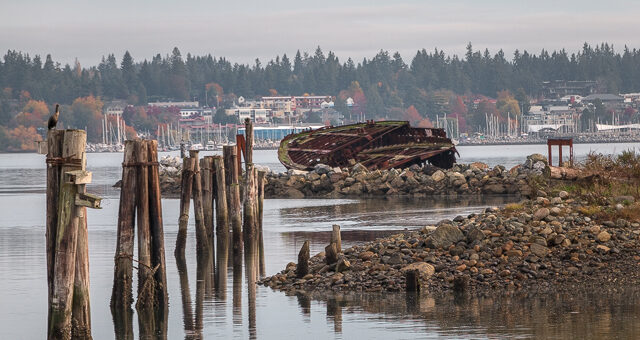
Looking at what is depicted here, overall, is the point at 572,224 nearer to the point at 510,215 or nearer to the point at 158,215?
the point at 510,215

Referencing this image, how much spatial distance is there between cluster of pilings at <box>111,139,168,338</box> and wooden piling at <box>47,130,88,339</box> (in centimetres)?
310

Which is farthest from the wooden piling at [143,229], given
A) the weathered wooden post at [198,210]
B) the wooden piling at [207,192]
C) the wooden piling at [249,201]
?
the wooden piling at [249,201]

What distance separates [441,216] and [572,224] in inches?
621

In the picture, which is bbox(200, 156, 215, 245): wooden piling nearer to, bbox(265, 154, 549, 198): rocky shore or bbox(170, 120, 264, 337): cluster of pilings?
bbox(170, 120, 264, 337): cluster of pilings

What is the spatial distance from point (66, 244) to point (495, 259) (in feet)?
30.6

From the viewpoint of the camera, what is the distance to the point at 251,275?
89.4 feet

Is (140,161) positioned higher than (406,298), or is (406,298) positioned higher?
(140,161)

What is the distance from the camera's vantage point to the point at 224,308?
75.1ft

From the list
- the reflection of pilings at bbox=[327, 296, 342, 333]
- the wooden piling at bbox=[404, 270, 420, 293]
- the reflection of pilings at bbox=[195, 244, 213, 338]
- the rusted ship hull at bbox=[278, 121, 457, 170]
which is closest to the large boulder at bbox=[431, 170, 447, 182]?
the rusted ship hull at bbox=[278, 121, 457, 170]

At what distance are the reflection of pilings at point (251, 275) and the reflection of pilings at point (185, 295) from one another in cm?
103

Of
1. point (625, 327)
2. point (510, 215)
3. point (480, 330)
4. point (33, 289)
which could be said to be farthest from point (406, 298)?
point (33, 289)

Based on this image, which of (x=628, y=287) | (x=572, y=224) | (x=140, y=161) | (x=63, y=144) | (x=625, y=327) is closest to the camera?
(x=63, y=144)

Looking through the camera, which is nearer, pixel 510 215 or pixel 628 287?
pixel 628 287

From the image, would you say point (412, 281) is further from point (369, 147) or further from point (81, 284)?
point (369, 147)
